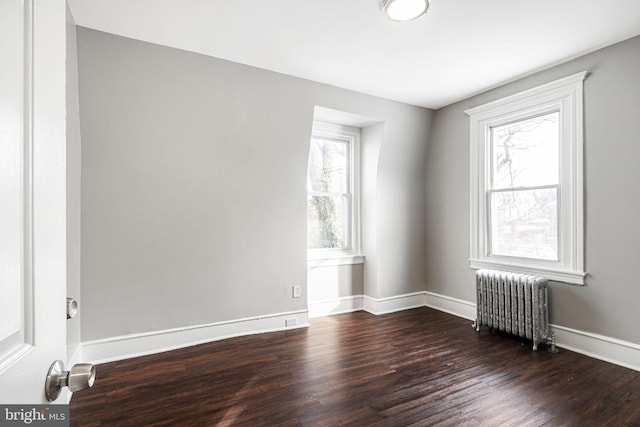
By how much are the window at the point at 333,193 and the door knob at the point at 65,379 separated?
3402 millimetres

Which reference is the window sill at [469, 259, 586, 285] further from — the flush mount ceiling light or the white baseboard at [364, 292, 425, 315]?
the flush mount ceiling light

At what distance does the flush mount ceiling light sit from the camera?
85.6 inches

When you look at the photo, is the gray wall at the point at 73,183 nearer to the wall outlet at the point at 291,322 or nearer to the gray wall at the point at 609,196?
the wall outlet at the point at 291,322

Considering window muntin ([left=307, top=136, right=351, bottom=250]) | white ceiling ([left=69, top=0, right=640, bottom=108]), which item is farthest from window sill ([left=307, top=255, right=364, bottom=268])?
white ceiling ([left=69, top=0, right=640, bottom=108])

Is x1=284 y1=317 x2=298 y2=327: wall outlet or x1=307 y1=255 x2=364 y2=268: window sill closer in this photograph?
x1=284 y1=317 x2=298 y2=327: wall outlet

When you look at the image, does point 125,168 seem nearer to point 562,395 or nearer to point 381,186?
point 381,186

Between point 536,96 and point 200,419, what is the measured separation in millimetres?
3903

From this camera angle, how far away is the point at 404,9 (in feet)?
7.36

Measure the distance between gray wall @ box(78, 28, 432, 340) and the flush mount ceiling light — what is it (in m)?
1.35

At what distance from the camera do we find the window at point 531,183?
119 inches

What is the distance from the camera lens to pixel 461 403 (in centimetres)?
213

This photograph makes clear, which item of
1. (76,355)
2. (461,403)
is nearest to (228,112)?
(76,355)

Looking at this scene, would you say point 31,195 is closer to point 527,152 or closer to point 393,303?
point 527,152

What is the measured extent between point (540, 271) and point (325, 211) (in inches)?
93.7
